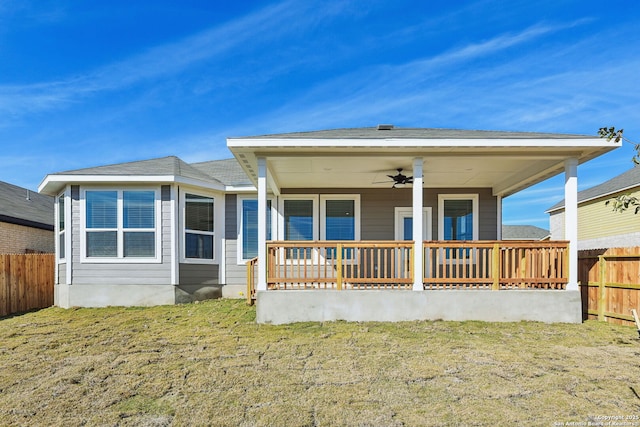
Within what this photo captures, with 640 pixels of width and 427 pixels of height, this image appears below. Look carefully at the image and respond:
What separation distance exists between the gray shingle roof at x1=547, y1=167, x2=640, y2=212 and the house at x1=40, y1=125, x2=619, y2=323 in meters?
9.70

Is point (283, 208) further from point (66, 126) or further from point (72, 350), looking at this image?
point (66, 126)

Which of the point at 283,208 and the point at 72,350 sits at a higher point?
the point at 283,208

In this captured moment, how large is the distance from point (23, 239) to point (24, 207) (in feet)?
6.13

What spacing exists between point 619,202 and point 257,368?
4.42m

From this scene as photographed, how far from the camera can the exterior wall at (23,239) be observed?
1082 cm

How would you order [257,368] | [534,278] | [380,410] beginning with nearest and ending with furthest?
1. [380,410]
2. [257,368]
3. [534,278]

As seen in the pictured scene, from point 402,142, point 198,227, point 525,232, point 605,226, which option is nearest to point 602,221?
point 605,226

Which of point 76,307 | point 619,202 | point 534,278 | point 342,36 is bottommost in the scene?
point 76,307

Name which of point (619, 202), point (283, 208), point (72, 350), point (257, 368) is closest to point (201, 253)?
point (283, 208)

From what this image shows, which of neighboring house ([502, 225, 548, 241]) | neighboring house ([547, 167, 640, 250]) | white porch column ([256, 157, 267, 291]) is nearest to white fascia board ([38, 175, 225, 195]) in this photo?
white porch column ([256, 157, 267, 291])

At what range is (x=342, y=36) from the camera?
1223cm

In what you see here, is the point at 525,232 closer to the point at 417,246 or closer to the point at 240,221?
the point at 240,221

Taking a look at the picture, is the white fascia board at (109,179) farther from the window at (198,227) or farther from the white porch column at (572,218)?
the white porch column at (572,218)

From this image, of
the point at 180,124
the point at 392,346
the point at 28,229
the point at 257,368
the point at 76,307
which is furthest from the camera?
A: the point at 180,124
